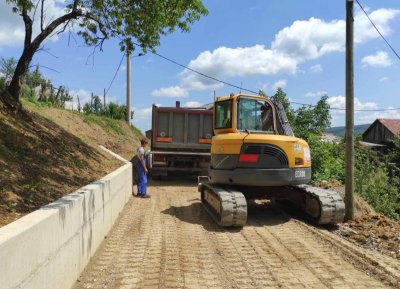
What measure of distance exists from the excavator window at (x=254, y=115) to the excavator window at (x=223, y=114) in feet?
0.72

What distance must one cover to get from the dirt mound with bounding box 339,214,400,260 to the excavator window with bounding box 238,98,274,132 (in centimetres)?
265

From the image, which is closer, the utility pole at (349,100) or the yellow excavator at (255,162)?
the yellow excavator at (255,162)

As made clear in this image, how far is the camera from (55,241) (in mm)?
4199

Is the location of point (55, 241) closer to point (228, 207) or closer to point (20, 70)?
point (228, 207)

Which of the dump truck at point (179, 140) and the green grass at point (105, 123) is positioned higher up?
the green grass at point (105, 123)

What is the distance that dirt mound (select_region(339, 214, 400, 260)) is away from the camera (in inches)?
296

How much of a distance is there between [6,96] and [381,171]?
1571cm

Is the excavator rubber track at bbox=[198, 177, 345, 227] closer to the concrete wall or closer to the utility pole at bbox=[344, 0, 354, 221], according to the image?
the utility pole at bbox=[344, 0, 354, 221]

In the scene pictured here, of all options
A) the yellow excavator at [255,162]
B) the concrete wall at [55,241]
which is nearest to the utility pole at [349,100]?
the yellow excavator at [255,162]

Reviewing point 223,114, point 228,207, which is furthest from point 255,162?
point 223,114

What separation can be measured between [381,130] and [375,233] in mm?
42983

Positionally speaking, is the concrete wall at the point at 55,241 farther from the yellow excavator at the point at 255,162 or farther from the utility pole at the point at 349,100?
the utility pole at the point at 349,100

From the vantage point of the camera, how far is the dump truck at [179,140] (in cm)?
1560

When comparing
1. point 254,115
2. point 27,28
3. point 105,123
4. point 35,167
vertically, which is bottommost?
point 35,167
